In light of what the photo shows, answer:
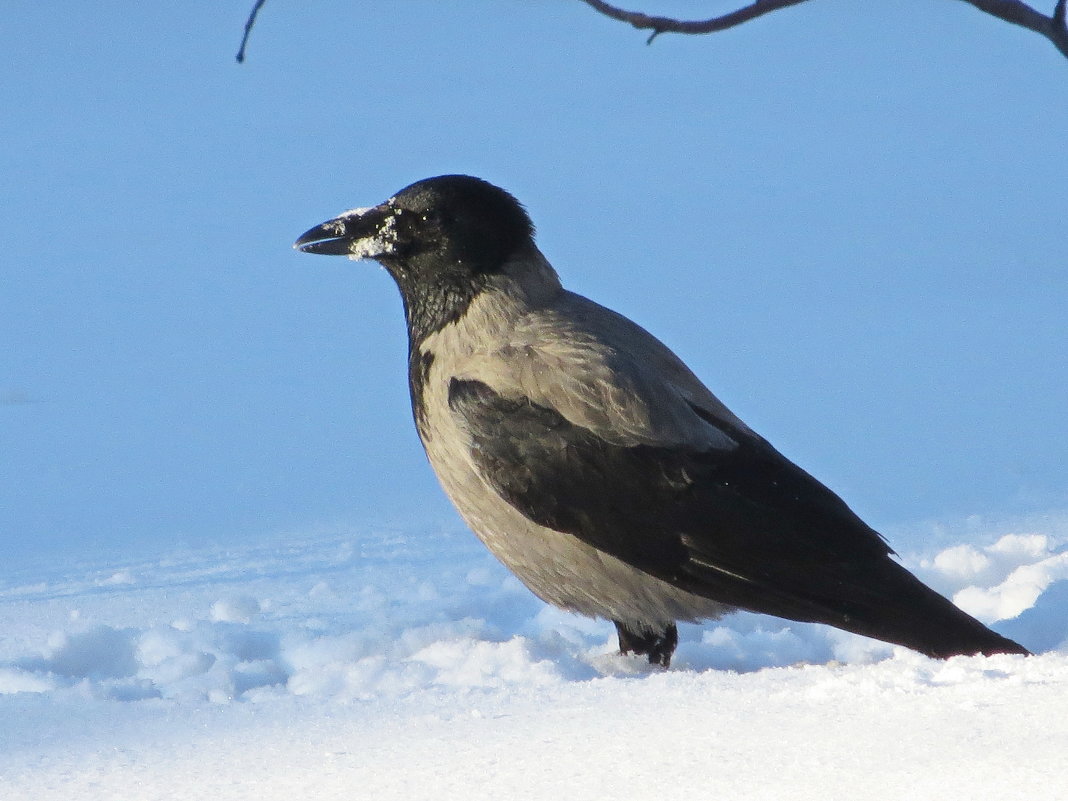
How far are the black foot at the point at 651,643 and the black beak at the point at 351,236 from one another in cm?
164

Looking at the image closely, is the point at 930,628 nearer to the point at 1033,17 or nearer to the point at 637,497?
the point at 637,497

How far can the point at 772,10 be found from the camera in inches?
190

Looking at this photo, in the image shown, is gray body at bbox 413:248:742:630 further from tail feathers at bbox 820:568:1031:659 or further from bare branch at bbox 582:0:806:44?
bare branch at bbox 582:0:806:44

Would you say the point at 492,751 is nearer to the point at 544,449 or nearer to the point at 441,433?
the point at 544,449

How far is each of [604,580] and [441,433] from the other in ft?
2.40

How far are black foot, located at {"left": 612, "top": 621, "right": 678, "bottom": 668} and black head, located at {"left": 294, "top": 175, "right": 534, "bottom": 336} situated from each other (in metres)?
1.26

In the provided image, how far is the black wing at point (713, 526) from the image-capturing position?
12.3ft

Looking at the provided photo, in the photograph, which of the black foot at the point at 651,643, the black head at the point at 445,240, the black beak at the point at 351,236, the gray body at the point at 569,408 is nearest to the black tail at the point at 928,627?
the gray body at the point at 569,408

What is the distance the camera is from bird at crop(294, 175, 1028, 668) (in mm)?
3787

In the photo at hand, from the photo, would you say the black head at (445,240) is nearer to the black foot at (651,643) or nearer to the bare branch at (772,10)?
the bare branch at (772,10)

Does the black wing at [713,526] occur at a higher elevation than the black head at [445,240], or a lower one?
lower

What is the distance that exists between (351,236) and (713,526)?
1816 millimetres

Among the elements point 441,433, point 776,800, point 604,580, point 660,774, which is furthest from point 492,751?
point 441,433

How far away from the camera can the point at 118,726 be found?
3.10 metres
